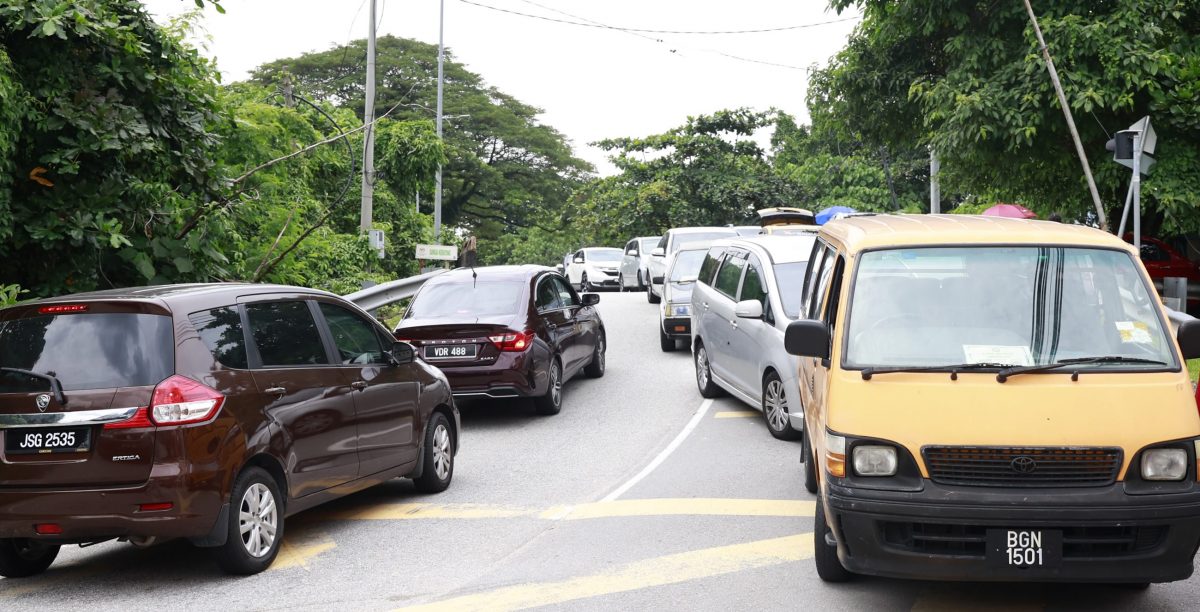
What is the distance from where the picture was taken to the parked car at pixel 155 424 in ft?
20.4

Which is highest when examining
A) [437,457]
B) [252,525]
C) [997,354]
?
[997,354]

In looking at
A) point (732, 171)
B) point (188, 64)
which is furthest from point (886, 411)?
point (732, 171)

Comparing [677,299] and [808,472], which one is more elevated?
[677,299]

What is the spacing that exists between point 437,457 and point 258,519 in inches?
97.8

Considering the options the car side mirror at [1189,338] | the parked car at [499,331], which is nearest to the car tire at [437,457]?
the parked car at [499,331]

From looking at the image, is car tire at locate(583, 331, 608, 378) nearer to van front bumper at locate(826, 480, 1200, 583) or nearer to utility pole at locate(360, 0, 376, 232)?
utility pole at locate(360, 0, 376, 232)

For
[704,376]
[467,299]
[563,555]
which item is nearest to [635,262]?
[704,376]

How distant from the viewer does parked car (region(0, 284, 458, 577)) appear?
20.4 ft

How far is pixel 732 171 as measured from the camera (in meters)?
49.0

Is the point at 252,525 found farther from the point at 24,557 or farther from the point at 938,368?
the point at 938,368

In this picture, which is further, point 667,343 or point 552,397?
point 667,343

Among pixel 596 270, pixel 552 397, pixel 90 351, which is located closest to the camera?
pixel 90 351

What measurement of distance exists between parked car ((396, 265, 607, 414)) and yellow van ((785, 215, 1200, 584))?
6.22 meters

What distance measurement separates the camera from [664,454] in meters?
10.5
